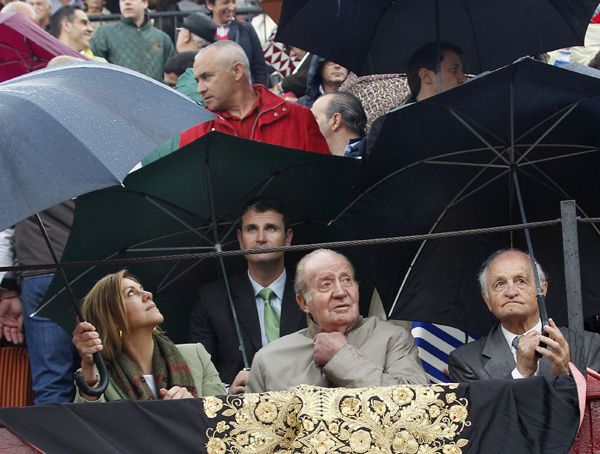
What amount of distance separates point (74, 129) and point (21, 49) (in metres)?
4.51

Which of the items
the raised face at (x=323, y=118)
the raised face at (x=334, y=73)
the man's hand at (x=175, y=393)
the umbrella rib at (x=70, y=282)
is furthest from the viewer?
the raised face at (x=334, y=73)

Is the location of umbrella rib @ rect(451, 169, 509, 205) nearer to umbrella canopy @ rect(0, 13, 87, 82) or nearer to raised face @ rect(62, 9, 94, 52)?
umbrella canopy @ rect(0, 13, 87, 82)

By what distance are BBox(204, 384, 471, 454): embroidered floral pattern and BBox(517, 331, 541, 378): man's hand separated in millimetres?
474

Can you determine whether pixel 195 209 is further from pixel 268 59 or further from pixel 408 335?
pixel 268 59

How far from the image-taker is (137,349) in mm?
8961

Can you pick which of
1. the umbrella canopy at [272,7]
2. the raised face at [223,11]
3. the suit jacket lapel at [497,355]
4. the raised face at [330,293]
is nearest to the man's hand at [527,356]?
the suit jacket lapel at [497,355]

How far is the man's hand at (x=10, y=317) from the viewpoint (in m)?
A: 10.1

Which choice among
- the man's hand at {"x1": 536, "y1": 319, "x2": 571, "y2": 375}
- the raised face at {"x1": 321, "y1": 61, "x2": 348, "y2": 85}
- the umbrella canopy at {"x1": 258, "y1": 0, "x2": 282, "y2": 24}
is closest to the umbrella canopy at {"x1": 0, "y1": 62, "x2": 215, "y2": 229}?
the man's hand at {"x1": 536, "y1": 319, "x2": 571, "y2": 375}

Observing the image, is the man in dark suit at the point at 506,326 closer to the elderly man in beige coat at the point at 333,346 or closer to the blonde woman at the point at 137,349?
the elderly man in beige coat at the point at 333,346

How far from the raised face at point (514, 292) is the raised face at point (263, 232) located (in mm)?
1544

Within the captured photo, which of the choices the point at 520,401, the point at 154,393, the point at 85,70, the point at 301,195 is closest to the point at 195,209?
the point at 301,195

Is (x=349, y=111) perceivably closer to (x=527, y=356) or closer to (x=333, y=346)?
(x=333, y=346)

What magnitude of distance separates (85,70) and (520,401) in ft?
8.29

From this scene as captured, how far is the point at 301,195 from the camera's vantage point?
32.1 feet
